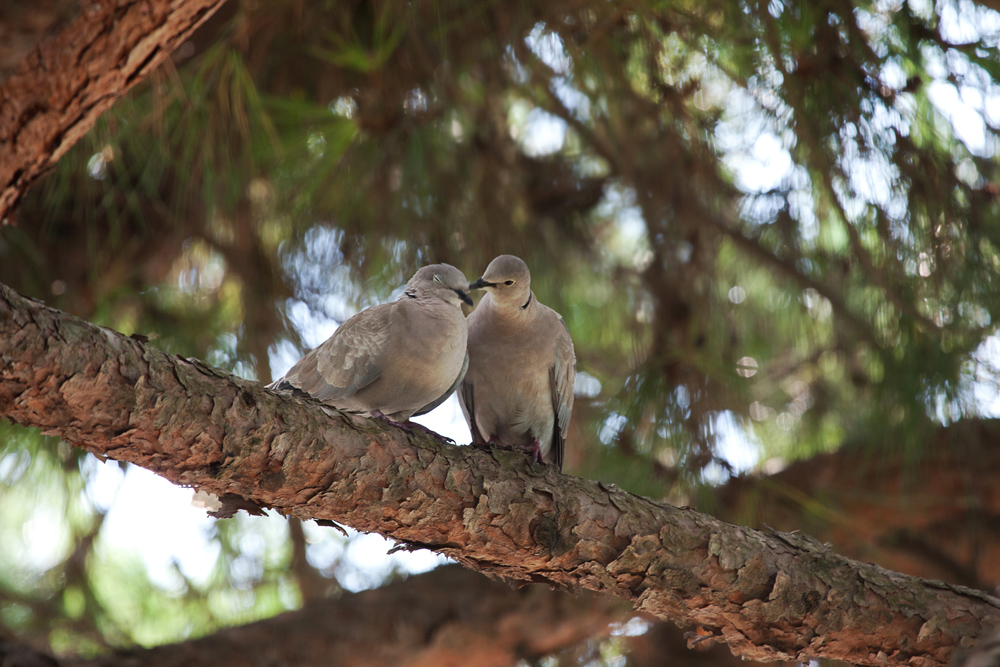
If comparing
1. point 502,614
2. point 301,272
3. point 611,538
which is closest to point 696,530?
point 611,538

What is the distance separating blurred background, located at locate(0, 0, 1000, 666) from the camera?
2400 millimetres

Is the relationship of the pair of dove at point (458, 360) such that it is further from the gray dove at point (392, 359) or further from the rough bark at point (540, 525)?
the rough bark at point (540, 525)

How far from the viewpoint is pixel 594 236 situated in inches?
142

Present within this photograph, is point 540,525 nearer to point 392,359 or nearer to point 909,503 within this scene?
point 392,359

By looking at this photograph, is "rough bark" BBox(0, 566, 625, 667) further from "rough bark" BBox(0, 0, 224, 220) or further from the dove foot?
"rough bark" BBox(0, 0, 224, 220)

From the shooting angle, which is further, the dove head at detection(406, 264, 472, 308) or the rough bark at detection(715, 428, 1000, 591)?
the rough bark at detection(715, 428, 1000, 591)

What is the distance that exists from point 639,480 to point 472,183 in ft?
3.91

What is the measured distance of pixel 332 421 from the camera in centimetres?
145

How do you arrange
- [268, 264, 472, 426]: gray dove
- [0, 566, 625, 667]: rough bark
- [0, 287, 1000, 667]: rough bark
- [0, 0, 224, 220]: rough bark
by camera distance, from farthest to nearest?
[0, 566, 625, 667]: rough bark
[268, 264, 472, 426]: gray dove
[0, 0, 224, 220]: rough bark
[0, 287, 1000, 667]: rough bark

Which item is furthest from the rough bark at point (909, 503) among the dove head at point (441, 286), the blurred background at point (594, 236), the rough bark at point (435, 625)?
the dove head at point (441, 286)

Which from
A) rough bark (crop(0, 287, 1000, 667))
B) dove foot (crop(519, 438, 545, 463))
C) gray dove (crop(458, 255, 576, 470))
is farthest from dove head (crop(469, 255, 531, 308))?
rough bark (crop(0, 287, 1000, 667))

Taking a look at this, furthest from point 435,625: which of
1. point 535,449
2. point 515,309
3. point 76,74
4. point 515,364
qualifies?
point 76,74

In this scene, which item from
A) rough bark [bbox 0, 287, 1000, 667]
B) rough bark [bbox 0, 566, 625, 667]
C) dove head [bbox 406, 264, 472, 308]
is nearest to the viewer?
rough bark [bbox 0, 287, 1000, 667]

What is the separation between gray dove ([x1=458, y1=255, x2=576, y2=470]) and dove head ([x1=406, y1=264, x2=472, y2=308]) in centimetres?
4
